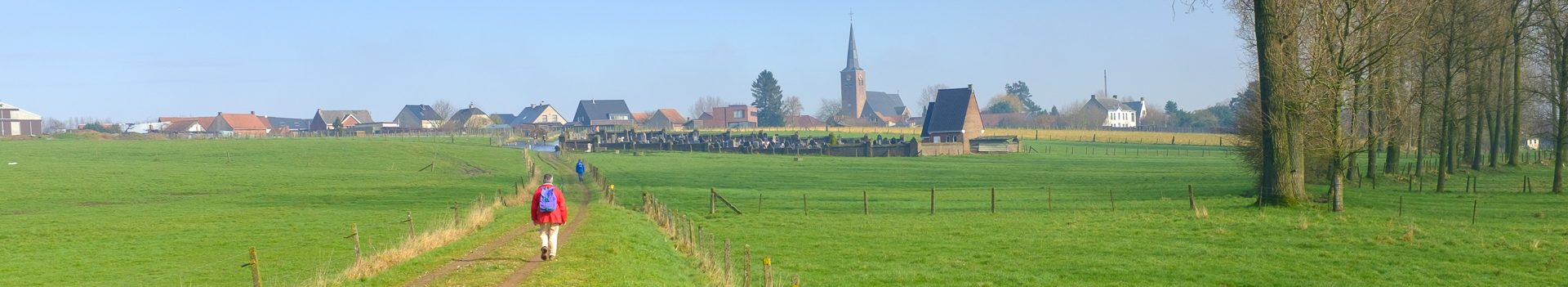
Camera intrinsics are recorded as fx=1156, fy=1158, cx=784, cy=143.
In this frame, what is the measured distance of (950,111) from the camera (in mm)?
119188

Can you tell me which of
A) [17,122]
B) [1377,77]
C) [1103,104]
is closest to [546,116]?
[17,122]

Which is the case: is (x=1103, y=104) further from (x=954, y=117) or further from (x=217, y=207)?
(x=217, y=207)

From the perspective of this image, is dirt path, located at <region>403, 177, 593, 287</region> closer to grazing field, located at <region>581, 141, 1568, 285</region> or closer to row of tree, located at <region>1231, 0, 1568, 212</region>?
grazing field, located at <region>581, 141, 1568, 285</region>

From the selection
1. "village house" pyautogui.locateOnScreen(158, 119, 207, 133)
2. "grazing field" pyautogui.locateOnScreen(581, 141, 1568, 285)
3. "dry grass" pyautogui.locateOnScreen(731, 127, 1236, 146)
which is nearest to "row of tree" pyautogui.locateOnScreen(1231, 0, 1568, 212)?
"grazing field" pyautogui.locateOnScreen(581, 141, 1568, 285)

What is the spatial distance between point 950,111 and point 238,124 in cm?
12094

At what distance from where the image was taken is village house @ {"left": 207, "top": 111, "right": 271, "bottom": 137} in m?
179

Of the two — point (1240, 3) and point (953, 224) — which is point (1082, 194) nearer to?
point (1240, 3)

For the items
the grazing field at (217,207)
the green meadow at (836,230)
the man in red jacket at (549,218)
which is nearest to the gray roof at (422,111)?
the grazing field at (217,207)

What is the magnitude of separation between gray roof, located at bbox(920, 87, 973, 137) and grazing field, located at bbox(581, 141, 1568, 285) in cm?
6358

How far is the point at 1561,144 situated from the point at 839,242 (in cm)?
2757

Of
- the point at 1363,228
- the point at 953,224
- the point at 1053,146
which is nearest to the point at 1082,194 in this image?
the point at 953,224

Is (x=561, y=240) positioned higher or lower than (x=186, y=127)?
lower

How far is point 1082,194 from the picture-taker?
4369 cm

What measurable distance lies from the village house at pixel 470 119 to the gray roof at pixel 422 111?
317cm
